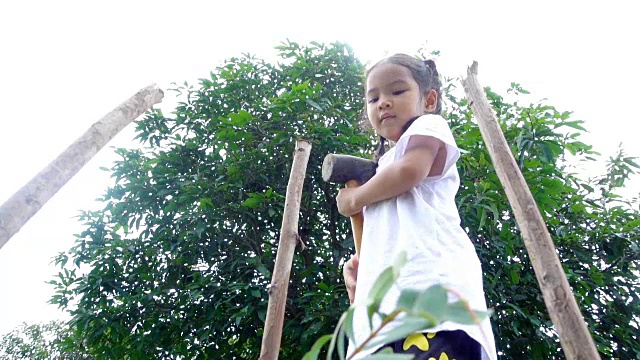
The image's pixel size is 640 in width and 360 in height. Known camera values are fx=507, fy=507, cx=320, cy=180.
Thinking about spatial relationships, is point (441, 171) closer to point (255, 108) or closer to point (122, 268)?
point (255, 108)

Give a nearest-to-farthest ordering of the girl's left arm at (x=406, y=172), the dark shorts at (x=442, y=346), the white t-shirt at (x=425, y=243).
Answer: the dark shorts at (x=442, y=346) → the white t-shirt at (x=425, y=243) → the girl's left arm at (x=406, y=172)

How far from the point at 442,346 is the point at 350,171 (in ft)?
1.85

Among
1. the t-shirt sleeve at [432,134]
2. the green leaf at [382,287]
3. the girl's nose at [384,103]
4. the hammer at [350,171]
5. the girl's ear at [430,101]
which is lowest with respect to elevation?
the green leaf at [382,287]

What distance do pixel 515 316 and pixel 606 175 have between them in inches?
60.3

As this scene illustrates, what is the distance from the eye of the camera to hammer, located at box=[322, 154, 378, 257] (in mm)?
1349

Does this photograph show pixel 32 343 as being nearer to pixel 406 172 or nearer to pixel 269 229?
pixel 269 229

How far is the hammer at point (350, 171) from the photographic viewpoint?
135cm

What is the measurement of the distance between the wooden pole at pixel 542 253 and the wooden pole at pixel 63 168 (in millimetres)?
1262

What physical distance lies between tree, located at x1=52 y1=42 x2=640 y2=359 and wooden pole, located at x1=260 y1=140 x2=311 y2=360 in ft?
4.07

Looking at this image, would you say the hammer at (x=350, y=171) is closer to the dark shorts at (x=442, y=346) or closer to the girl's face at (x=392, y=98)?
the girl's face at (x=392, y=98)

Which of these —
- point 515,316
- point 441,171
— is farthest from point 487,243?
point 441,171

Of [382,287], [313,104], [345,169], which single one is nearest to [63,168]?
[345,169]

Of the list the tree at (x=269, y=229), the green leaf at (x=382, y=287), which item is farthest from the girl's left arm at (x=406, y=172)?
the tree at (x=269, y=229)

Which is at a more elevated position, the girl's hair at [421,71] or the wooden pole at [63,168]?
the girl's hair at [421,71]
